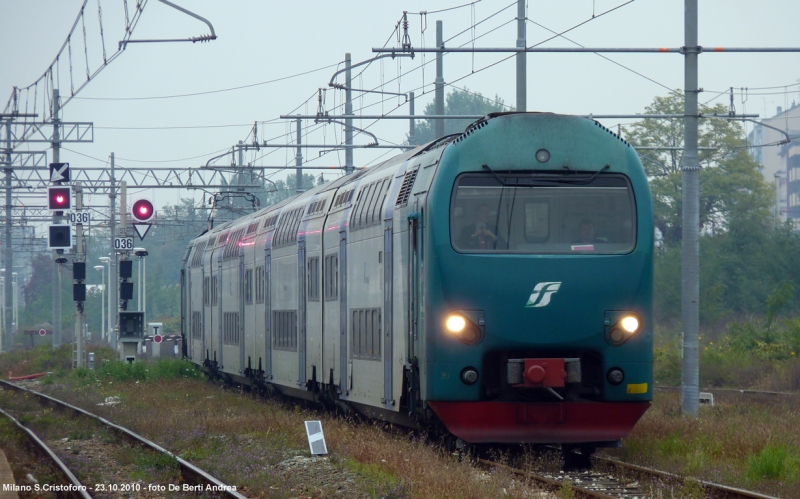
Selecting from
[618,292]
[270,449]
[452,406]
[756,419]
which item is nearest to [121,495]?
[270,449]

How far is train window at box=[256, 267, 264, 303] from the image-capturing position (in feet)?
70.1

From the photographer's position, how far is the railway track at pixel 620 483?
30.5ft

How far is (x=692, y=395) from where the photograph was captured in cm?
1574

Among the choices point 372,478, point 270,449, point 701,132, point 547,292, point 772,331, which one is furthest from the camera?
point 701,132

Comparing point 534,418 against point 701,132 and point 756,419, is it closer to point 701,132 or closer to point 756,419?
point 756,419

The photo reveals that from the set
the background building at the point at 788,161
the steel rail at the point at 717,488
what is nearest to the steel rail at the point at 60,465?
the steel rail at the point at 717,488

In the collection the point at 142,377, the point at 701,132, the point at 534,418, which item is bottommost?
the point at 142,377

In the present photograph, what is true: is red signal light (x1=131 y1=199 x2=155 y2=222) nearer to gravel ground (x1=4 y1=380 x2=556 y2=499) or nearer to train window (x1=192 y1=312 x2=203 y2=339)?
train window (x1=192 y1=312 x2=203 y2=339)

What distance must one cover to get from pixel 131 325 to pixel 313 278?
14.9m

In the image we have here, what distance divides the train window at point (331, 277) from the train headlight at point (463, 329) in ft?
15.5

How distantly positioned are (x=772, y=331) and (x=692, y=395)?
1375cm

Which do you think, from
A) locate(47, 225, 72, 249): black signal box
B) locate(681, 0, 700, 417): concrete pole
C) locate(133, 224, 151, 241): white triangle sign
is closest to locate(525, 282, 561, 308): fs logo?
locate(681, 0, 700, 417): concrete pole

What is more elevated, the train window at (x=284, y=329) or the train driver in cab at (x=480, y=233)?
the train driver in cab at (x=480, y=233)

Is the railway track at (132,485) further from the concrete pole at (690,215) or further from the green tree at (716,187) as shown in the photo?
the green tree at (716,187)
